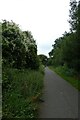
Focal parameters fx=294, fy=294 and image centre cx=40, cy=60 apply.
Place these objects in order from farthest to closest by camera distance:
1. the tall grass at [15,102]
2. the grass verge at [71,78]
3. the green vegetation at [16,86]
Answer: the grass verge at [71,78], the green vegetation at [16,86], the tall grass at [15,102]

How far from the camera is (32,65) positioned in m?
27.4

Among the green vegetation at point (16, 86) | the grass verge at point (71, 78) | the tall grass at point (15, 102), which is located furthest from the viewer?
the grass verge at point (71, 78)

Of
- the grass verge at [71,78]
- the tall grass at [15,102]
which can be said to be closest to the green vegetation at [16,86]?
the tall grass at [15,102]

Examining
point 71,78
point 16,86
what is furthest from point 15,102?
point 71,78

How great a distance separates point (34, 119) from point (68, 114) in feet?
5.67

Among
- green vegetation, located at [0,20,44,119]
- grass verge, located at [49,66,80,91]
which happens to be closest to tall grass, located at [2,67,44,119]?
green vegetation, located at [0,20,44,119]

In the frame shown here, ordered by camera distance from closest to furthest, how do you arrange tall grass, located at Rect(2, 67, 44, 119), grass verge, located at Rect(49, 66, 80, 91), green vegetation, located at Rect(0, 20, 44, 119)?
tall grass, located at Rect(2, 67, 44, 119) < green vegetation, located at Rect(0, 20, 44, 119) < grass verge, located at Rect(49, 66, 80, 91)

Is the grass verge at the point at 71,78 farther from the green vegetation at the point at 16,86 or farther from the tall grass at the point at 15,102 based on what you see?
the tall grass at the point at 15,102

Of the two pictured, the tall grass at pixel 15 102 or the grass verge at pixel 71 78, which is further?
the grass verge at pixel 71 78

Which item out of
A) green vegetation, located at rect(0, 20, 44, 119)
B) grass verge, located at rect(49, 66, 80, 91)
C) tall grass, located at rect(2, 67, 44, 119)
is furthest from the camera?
grass verge, located at rect(49, 66, 80, 91)

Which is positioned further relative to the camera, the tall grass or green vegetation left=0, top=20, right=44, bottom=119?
green vegetation left=0, top=20, right=44, bottom=119

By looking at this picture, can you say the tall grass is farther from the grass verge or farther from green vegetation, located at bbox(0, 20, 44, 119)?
the grass verge

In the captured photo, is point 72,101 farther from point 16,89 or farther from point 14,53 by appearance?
point 14,53

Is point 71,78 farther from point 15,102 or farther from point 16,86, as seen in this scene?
point 15,102
